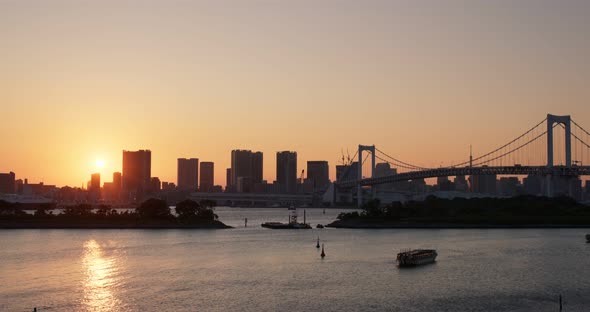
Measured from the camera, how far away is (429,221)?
271 feet

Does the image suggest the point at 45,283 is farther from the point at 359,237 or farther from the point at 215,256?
the point at 359,237

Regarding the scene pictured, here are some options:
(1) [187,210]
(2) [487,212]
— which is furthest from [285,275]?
(2) [487,212]

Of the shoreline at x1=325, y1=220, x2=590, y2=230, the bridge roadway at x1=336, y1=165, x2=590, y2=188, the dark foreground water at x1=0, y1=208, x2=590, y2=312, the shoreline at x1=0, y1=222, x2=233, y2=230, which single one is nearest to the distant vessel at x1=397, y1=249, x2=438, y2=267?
the dark foreground water at x1=0, y1=208, x2=590, y2=312

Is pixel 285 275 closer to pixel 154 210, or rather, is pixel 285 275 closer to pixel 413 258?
pixel 413 258

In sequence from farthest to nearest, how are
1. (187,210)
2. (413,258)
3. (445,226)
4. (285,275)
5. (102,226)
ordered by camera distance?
1. (187,210)
2. (445,226)
3. (102,226)
4. (413,258)
5. (285,275)

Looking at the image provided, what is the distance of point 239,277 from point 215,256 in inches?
382

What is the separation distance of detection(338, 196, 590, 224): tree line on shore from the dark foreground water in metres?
22.7

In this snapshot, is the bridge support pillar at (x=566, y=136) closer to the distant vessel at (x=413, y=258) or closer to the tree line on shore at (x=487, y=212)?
the tree line on shore at (x=487, y=212)

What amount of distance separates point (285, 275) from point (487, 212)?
57.4 m

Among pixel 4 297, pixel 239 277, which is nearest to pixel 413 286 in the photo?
pixel 239 277

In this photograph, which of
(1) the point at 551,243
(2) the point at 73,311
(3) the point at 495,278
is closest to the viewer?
(2) the point at 73,311

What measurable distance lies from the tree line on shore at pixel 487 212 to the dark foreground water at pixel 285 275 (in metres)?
22.7

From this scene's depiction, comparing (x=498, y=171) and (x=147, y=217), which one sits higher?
(x=498, y=171)

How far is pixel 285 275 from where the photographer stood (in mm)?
37594
